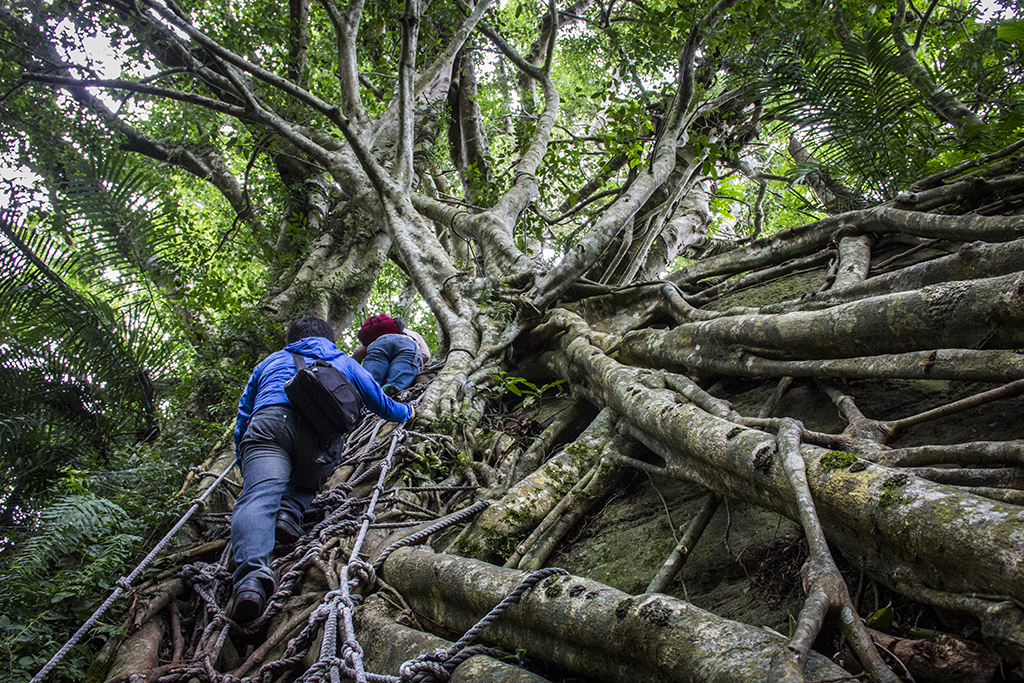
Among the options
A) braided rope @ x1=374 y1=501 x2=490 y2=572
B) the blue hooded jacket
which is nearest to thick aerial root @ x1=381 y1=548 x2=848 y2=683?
braided rope @ x1=374 y1=501 x2=490 y2=572

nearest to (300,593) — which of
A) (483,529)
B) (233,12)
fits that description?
(483,529)

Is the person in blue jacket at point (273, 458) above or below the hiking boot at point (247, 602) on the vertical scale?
above

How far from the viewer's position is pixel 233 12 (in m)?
8.70

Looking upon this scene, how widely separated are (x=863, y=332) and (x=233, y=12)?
10235 millimetres

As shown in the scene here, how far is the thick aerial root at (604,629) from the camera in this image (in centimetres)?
123

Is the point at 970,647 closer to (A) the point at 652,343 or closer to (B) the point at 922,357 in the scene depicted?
(B) the point at 922,357

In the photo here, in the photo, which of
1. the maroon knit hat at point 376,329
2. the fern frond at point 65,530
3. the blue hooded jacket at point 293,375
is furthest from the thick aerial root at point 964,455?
the maroon knit hat at point 376,329

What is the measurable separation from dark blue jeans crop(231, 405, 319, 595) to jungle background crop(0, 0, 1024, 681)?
0.27 meters

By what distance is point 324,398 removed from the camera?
3094mm

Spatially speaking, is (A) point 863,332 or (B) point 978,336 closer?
(B) point 978,336

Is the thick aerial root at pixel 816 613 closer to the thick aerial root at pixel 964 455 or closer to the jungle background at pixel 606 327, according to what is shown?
the jungle background at pixel 606 327

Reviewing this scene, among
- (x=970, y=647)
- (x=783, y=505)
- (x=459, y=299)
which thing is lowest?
(x=970, y=647)

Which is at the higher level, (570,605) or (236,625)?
(236,625)

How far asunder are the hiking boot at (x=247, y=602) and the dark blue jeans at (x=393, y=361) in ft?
9.64
